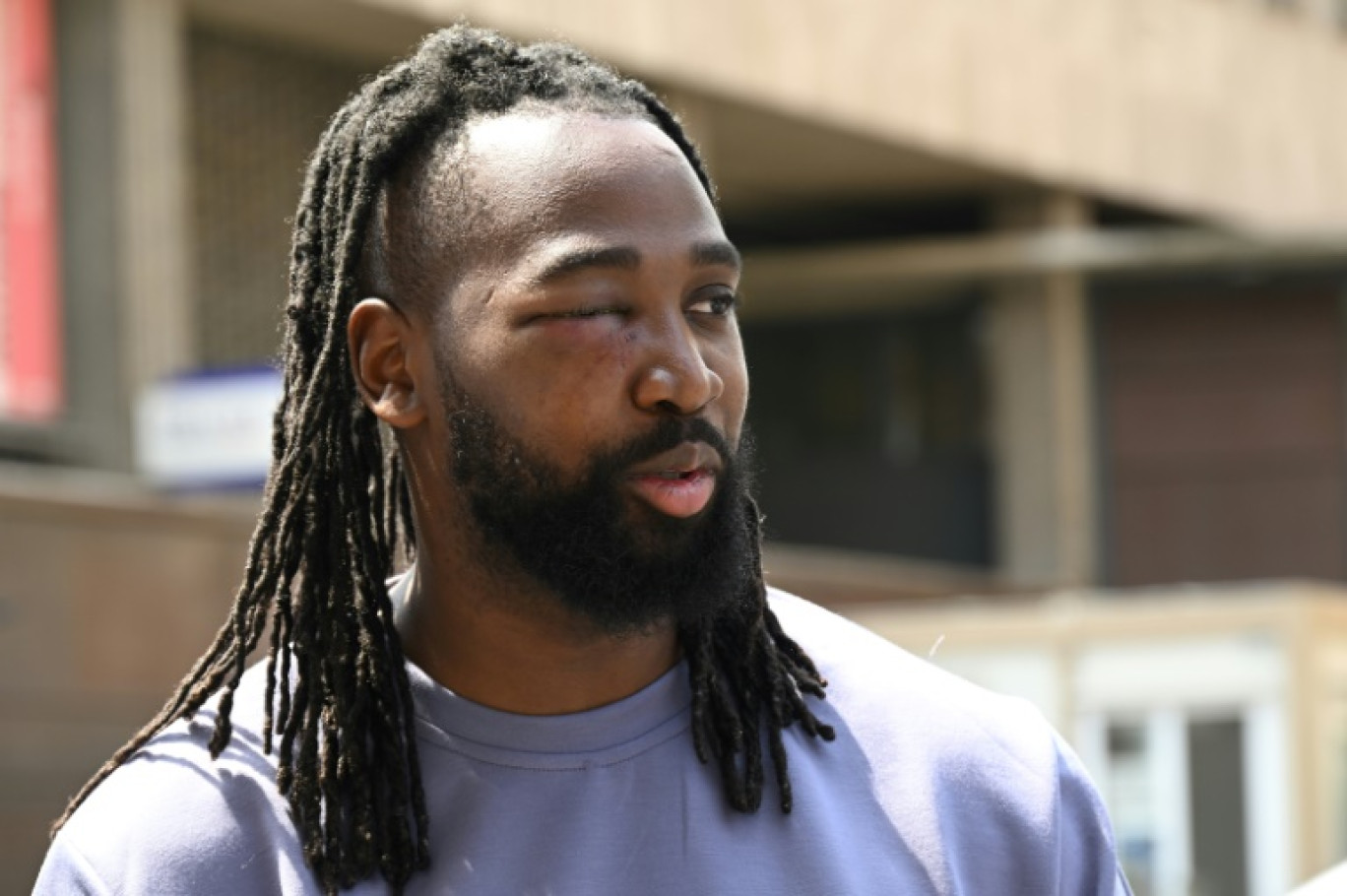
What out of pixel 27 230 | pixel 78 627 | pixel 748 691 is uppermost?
pixel 748 691

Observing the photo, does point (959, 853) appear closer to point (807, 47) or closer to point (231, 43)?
point (231, 43)

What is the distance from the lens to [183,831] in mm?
2111

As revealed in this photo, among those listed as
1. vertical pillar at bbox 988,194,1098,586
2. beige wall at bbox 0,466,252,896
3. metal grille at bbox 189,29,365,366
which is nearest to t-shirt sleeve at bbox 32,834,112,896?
beige wall at bbox 0,466,252,896

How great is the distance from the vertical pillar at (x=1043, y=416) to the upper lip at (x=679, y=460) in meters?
20.6

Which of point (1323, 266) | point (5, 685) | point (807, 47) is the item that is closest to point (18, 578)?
point (5, 685)

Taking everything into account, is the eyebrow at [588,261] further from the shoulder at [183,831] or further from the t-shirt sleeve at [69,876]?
the t-shirt sleeve at [69,876]

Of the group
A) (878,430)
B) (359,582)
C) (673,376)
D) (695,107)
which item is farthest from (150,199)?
(673,376)

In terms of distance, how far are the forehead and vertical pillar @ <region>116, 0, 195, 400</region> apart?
40.0 ft

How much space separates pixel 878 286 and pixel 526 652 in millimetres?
21154

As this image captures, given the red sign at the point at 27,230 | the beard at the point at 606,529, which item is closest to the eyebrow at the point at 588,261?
the beard at the point at 606,529

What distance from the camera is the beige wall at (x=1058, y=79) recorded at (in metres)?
18.8

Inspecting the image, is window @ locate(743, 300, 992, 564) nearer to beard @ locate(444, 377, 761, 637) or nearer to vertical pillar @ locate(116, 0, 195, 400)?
Answer: vertical pillar @ locate(116, 0, 195, 400)

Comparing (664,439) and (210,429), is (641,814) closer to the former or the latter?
(664,439)

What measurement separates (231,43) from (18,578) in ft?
20.6
